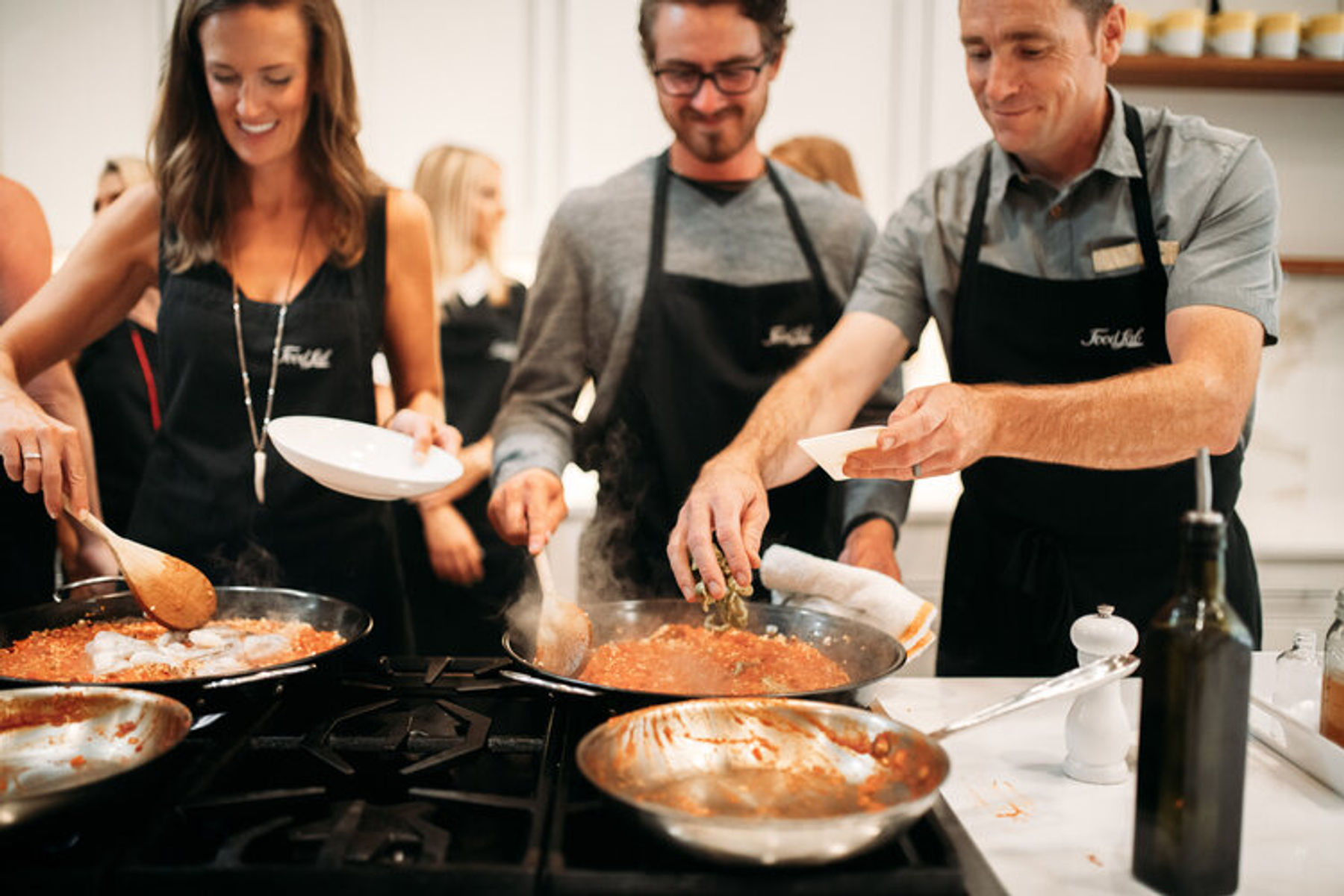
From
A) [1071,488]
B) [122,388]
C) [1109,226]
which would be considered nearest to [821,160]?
[1109,226]

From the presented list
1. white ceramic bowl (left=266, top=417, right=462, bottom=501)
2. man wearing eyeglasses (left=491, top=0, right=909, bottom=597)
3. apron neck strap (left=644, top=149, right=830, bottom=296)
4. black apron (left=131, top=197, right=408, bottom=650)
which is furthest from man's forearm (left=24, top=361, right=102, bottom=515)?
apron neck strap (left=644, top=149, right=830, bottom=296)

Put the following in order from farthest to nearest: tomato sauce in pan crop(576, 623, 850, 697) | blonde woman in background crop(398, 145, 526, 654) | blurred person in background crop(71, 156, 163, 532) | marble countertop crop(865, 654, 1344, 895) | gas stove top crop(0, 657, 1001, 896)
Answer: blonde woman in background crop(398, 145, 526, 654) → blurred person in background crop(71, 156, 163, 532) → tomato sauce in pan crop(576, 623, 850, 697) → marble countertop crop(865, 654, 1344, 895) → gas stove top crop(0, 657, 1001, 896)

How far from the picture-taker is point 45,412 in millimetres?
2229

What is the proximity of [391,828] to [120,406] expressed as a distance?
1784mm

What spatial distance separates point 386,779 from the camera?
3.98ft

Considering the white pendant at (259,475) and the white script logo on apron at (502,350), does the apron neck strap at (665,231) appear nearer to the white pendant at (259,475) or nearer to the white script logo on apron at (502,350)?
the white script logo on apron at (502,350)

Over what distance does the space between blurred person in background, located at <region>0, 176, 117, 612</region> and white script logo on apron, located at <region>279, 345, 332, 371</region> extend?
45 centimetres

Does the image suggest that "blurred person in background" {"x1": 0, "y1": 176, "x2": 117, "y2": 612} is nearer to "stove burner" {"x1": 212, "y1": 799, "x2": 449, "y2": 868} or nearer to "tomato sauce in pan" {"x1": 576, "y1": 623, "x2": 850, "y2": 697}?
"tomato sauce in pan" {"x1": 576, "y1": 623, "x2": 850, "y2": 697}

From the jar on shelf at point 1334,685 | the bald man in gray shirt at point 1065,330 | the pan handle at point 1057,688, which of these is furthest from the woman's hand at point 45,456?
the jar on shelf at point 1334,685

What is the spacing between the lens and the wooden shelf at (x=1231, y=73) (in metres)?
2.94

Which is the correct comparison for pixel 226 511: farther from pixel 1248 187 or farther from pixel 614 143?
pixel 1248 187

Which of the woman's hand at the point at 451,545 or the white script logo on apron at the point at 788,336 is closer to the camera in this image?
the white script logo on apron at the point at 788,336

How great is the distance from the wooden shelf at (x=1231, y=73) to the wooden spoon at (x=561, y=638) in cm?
229

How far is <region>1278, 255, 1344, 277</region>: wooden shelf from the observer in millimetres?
3080
